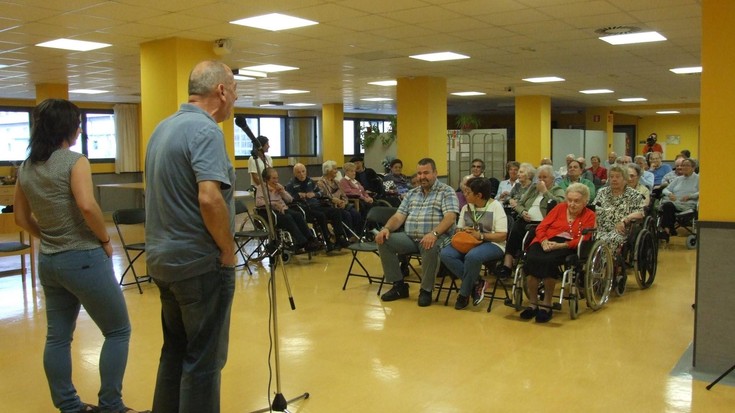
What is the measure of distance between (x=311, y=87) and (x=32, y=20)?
7230 millimetres

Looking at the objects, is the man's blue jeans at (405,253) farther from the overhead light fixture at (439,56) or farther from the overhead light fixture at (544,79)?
the overhead light fixture at (544,79)

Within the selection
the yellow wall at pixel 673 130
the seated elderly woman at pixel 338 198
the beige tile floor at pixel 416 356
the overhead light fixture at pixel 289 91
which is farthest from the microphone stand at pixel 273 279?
the yellow wall at pixel 673 130

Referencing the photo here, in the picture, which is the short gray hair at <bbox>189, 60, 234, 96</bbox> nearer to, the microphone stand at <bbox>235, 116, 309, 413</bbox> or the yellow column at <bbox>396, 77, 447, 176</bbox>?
the microphone stand at <bbox>235, 116, 309, 413</bbox>

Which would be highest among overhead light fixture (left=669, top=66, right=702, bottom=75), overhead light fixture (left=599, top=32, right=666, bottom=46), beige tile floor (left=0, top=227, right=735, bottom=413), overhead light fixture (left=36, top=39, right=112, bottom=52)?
overhead light fixture (left=669, top=66, right=702, bottom=75)

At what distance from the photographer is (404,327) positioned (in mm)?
5012

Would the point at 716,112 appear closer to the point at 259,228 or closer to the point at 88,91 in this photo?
the point at 259,228

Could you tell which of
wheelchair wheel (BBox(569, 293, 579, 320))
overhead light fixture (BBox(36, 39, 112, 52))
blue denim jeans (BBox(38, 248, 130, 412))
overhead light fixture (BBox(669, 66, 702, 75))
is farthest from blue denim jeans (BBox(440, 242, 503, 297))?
overhead light fixture (BBox(669, 66, 702, 75))

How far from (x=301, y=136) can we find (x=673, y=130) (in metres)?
13.0

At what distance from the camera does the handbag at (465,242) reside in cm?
550

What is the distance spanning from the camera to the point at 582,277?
5445mm

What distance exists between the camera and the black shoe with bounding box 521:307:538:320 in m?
5.19

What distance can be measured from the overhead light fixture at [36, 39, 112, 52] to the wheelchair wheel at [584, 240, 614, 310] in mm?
5764

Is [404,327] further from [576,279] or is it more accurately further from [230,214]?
[230,214]

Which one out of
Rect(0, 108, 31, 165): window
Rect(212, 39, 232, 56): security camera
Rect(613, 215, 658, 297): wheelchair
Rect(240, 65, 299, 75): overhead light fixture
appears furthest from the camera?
Rect(0, 108, 31, 165): window
